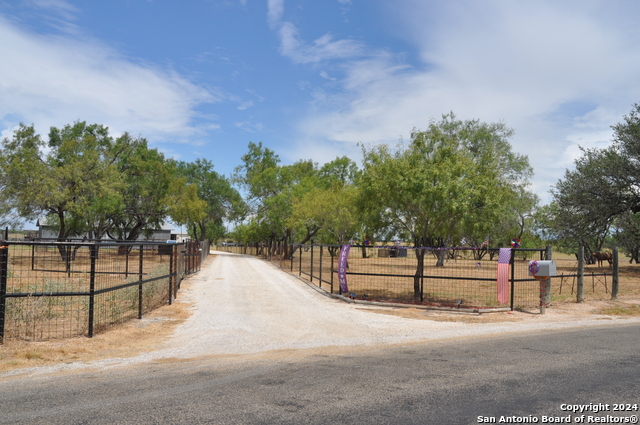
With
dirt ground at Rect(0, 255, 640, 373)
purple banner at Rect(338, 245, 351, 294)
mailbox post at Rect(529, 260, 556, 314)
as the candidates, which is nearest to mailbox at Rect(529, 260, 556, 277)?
mailbox post at Rect(529, 260, 556, 314)

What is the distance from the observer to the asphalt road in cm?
459

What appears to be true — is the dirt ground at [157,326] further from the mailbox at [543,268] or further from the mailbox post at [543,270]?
the mailbox at [543,268]

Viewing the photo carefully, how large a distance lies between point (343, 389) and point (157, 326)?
599cm

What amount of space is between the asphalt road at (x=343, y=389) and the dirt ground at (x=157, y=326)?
1020 mm

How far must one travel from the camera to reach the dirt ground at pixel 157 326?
23.1ft

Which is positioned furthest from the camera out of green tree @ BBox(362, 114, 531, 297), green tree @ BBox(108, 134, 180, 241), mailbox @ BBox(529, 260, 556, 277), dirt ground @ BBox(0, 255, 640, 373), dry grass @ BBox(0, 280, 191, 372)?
green tree @ BBox(108, 134, 180, 241)

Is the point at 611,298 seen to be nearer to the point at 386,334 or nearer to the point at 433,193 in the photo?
the point at 433,193

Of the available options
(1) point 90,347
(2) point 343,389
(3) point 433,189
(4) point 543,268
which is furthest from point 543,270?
(1) point 90,347

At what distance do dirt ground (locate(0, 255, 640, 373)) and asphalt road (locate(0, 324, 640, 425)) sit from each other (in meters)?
1.02

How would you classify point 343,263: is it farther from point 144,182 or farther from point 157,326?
point 144,182

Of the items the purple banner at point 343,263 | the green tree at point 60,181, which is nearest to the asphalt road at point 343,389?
the purple banner at point 343,263

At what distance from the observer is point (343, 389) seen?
5492 mm

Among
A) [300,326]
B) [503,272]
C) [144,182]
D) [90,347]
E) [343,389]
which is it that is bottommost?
[300,326]

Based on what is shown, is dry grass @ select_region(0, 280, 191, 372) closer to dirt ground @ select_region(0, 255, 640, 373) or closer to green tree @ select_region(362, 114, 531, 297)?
dirt ground @ select_region(0, 255, 640, 373)
